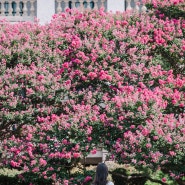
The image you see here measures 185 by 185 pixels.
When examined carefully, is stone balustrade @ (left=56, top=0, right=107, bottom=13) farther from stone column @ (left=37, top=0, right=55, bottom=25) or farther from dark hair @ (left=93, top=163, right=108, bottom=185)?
dark hair @ (left=93, top=163, right=108, bottom=185)

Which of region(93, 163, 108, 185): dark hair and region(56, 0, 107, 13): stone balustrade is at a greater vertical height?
region(56, 0, 107, 13): stone balustrade

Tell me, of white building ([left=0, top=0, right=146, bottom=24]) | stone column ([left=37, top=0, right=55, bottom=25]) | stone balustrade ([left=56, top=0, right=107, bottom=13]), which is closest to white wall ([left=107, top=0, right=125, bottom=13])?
white building ([left=0, top=0, right=146, bottom=24])

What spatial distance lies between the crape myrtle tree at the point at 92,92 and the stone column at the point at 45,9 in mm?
3799

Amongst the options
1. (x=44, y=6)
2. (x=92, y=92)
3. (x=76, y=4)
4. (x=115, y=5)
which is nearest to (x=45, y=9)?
(x=44, y=6)

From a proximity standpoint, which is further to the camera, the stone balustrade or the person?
the stone balustrade

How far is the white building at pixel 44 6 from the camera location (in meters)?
14.2

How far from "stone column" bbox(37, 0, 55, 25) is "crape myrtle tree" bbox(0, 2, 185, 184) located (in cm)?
380

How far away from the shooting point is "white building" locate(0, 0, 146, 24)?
14250 mm

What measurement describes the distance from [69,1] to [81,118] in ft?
20.1

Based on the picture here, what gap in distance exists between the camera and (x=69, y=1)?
580 inches

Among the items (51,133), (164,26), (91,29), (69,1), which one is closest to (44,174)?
(51,133)

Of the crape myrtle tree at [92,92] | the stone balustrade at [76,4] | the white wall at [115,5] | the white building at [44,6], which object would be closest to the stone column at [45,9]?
the white building at [44,6]

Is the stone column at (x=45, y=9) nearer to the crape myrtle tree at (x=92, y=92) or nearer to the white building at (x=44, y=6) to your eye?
the white building at (x=44, y=6)

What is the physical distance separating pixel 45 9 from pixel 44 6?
97mm
